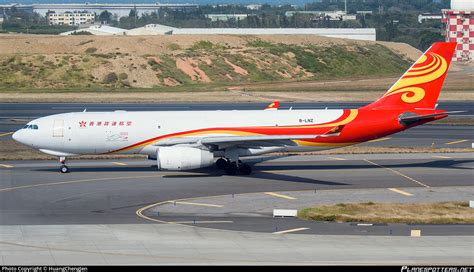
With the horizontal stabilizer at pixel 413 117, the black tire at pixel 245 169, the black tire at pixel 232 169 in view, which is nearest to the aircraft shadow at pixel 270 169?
the black tire at pixel 245 169

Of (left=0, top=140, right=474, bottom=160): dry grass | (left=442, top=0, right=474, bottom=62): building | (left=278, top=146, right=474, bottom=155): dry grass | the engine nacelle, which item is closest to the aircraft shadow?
the engine nacelle

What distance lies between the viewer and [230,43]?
565 ft

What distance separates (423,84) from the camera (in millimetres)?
56844

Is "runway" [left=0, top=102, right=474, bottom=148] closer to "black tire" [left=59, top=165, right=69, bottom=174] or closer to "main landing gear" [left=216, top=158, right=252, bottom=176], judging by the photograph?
"main landing gear" [left=216, top=158, right=252, bottom=176]

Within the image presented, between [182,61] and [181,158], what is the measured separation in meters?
101

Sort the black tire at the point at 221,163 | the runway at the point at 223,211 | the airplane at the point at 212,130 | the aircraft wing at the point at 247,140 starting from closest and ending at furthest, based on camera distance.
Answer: the runway at the point at 223,211 → the aircraft wing at the point at 247,140 → the airplane at the point at 212,130 → the black tire at the point at 221,163

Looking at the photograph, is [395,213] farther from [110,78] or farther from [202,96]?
[110,78]

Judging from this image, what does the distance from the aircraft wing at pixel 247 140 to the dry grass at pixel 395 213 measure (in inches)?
353

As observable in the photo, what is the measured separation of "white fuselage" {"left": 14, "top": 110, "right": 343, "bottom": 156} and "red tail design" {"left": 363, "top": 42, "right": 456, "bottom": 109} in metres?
4.08

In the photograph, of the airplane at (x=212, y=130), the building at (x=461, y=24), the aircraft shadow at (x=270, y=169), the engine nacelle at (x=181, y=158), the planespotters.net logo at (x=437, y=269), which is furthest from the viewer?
the building at (x=461, y=24)

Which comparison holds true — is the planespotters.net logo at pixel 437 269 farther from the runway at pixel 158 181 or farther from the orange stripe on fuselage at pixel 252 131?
the orange stripe on fuselage at pixel 252 131

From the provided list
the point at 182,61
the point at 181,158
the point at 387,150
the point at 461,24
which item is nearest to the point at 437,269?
the point at 181,158

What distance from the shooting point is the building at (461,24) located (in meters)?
170

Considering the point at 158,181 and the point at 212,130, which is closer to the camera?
the point at 158,181
